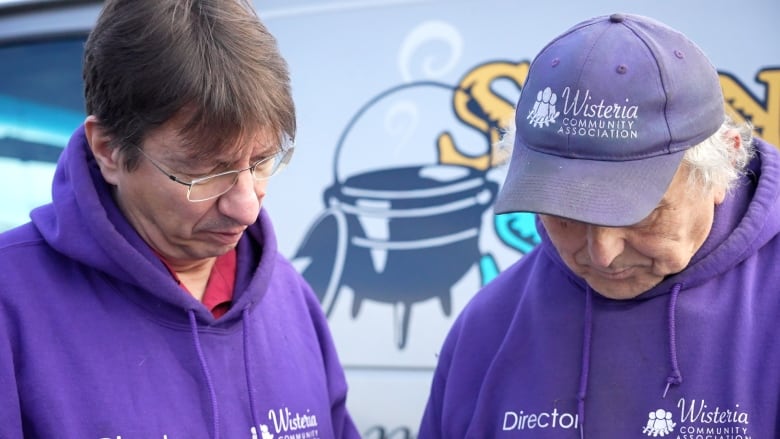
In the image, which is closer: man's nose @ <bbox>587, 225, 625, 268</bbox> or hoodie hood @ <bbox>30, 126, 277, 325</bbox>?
man's nose @ <bbox>587, 225, 625, 268</bbox>

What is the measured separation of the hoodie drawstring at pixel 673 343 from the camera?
168cm

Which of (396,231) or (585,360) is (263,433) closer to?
(585,360)

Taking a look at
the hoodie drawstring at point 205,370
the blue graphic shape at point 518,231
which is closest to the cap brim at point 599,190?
the hoodie drawstring at point 205,370

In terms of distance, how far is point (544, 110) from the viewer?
63.9 inches

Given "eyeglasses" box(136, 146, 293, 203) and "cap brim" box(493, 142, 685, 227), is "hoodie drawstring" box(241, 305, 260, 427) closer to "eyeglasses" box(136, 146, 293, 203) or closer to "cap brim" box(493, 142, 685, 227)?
"eyeglasses" box(136, 146, 293, 203)

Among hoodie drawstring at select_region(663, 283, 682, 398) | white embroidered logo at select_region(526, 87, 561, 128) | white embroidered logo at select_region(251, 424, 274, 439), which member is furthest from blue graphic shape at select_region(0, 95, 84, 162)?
hoodie drawstring at select_region(663, 283, 682, 398)

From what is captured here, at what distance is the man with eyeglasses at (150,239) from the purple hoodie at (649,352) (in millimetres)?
420

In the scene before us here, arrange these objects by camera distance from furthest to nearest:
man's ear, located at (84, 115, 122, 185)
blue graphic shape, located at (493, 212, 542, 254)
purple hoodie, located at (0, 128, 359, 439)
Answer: blue graphic shape, located at (493, 212, 542, 254), man's ear, located at (84, 115, 122, 185), purple hoodie, located at (0, 128, 359, 439)

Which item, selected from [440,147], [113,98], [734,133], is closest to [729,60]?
[440,147]

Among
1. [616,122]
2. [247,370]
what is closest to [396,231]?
[247,370]

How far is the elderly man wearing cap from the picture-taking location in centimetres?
155

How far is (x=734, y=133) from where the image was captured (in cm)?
167

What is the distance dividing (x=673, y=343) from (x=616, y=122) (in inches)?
16.4

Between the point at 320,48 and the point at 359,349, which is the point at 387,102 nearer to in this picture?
the point at 320,48
